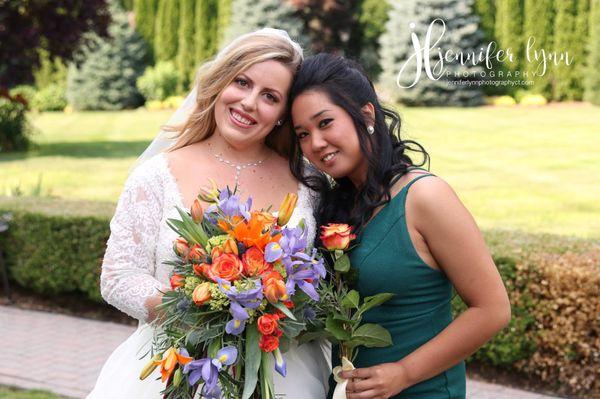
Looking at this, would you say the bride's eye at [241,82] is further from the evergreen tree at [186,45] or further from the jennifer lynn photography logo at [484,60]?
the evergreen tree at [186,45]

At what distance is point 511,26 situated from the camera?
21.3m

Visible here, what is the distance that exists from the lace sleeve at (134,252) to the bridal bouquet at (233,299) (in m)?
0.40

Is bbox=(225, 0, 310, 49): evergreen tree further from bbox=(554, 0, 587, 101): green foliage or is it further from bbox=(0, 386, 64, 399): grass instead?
bbox=(0, 386, 64, 399): grass

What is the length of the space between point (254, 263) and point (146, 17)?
2510cm

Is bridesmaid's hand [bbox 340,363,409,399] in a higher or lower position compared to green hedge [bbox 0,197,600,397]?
higher

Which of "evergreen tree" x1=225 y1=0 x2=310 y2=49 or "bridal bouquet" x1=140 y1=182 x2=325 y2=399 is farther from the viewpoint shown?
"evergreen tree" x1=225 y1=0 x2=310 y2=49

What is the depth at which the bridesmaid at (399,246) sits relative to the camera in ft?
8.23

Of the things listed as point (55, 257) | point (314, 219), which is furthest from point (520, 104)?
point (314, 219)

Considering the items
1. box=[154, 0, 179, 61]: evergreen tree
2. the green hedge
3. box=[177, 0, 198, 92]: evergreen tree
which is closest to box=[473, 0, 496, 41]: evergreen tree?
box=[177, 0, 198, 92]: evergreen tree

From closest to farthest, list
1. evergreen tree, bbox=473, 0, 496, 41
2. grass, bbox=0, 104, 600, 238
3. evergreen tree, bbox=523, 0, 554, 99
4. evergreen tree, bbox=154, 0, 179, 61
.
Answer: grass, bbox=0, 104, 600, 238, evergreen tree, bbox=523, 0, 554, 99, evergreen tree, bbox=473, 0, 496, 41, evergreen tree, bbox=154, 0, 179, 61

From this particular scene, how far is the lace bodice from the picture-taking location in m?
2.84

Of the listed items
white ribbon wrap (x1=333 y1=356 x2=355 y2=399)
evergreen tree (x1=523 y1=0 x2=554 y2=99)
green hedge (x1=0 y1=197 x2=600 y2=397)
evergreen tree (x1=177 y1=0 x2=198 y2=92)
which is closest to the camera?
white ribbon wrap (x1=333 y1=356 x2=355 y2=399)

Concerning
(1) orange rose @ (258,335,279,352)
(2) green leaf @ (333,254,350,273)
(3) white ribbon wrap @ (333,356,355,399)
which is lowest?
(3) white ribbon wrap @ (333,356,355,399)

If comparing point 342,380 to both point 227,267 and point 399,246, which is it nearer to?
point 399,246
